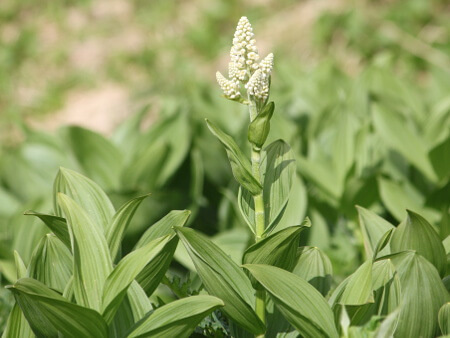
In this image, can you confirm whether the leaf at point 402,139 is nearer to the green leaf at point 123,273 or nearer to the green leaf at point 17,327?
the green leaf at point 123,273

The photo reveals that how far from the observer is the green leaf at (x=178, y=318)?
3.66 ft

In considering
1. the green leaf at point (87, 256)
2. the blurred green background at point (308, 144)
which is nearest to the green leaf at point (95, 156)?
the blurred green background at point (308, 144)

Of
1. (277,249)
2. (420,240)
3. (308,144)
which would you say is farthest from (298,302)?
(308,144)

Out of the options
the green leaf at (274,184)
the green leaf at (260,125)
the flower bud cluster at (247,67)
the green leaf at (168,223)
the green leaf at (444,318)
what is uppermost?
the flower bud cluster at (247,67)

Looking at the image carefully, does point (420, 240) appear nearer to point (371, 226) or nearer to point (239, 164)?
point (371, 226)

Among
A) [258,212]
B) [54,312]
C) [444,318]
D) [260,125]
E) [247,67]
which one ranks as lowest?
[444,318]

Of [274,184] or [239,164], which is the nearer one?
[239,164]

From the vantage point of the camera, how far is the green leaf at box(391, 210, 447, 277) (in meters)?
1.33

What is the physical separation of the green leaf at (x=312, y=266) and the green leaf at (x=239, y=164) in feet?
0.65

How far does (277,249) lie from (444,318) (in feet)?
1.01

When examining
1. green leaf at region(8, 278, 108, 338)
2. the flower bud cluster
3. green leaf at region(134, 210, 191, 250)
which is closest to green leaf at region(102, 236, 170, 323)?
green leaf at region(8, 278, 108, 338)

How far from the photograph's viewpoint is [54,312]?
1.10 metres

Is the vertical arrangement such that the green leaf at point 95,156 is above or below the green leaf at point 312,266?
above

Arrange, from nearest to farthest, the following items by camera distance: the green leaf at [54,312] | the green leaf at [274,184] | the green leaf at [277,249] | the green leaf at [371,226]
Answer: the green leaf at [54,312] < the green leaf at [277,249] < the green leaf at [274,184] < the green leaf at [371,226]
